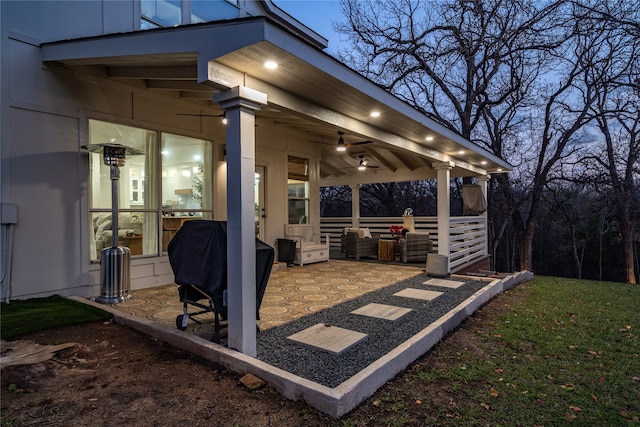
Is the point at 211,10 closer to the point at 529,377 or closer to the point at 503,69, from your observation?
the point at 529,377

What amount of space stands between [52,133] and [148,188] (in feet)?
4.58

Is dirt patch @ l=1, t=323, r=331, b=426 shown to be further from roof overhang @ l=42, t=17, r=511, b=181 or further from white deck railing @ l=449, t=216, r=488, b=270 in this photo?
white deck railing @ l=449, t=216, r=488, b=270

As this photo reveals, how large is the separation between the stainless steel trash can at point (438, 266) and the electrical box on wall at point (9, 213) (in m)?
6.14

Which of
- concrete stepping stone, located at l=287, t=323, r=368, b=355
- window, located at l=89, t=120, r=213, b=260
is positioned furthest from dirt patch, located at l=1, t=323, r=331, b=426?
window, located at l=89, t=120, r=213, b=260

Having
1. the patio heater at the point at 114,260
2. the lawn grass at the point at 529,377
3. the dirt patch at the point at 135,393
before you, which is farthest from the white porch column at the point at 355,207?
the dirt patch at the point at 135,393

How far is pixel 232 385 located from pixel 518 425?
1853 millimetres

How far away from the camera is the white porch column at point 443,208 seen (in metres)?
6.93

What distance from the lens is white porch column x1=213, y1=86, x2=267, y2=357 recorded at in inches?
112

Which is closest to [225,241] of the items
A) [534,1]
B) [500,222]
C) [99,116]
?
[99,116]

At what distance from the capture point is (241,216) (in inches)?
112

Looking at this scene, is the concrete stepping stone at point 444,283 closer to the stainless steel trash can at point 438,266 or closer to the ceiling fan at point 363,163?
the stainless steel trash can at point 438,266

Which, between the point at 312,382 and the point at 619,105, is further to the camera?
the point at 619,105

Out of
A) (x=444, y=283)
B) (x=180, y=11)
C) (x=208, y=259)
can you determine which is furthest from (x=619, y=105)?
(x=208, y=259)

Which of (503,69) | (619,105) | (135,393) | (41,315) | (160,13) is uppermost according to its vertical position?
(503,69)
